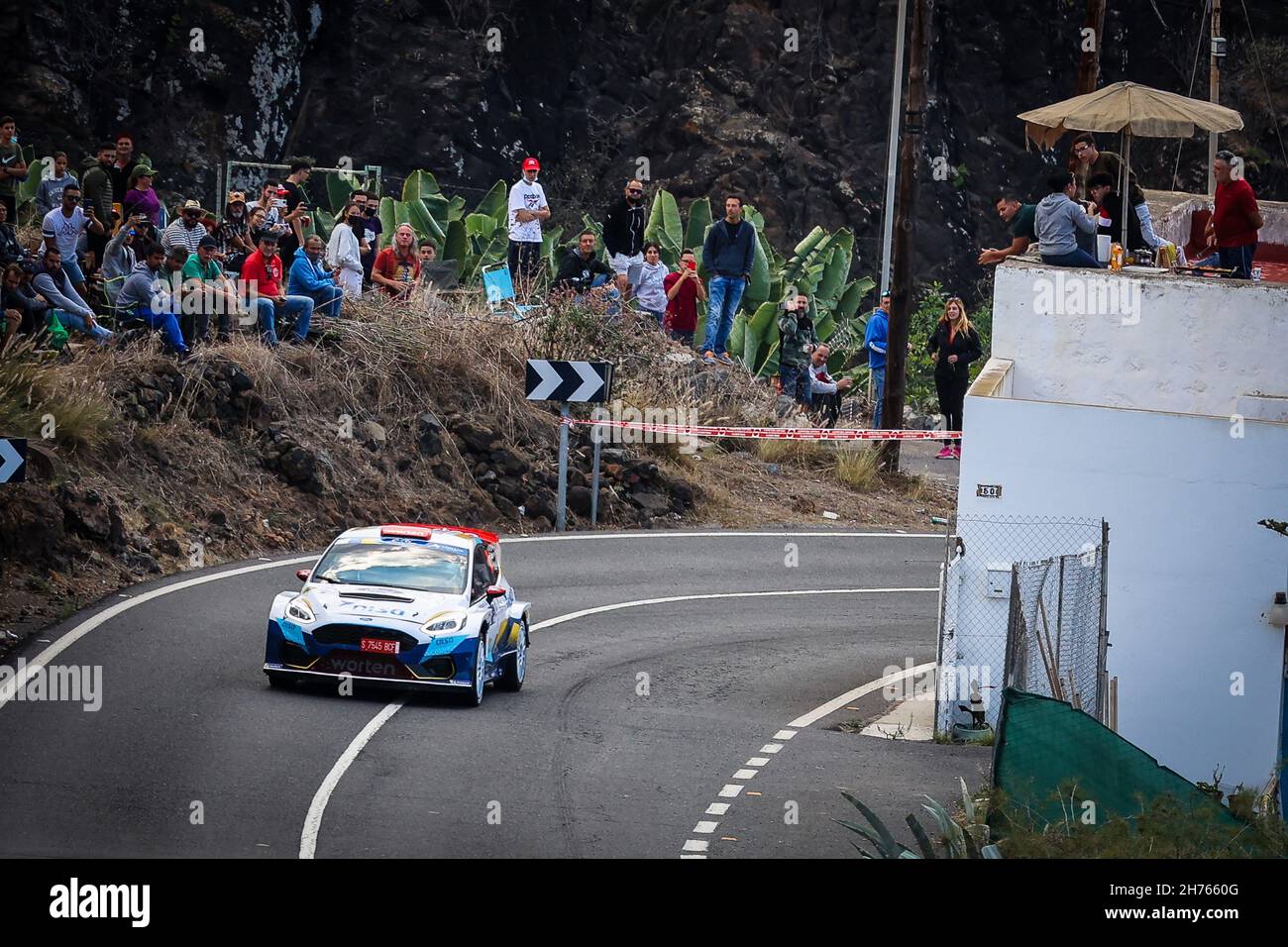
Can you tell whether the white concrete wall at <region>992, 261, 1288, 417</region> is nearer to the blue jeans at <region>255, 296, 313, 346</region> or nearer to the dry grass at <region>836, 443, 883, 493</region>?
the blue jeans at <region>255, 296, 313, 346</region>

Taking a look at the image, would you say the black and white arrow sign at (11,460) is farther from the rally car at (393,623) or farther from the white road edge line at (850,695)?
the white road edge line at (850,695)

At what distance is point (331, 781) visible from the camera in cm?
1388

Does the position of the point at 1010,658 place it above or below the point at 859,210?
below

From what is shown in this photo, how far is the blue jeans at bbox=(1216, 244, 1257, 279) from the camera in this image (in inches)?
870

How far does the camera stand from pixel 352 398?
1056 inches

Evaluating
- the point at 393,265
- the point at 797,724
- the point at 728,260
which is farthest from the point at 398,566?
the point at 728,260

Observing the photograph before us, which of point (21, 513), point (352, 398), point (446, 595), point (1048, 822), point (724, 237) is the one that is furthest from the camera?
point (724, 237)

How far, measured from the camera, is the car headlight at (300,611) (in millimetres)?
16266

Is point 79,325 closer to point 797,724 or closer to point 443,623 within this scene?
point 443,623

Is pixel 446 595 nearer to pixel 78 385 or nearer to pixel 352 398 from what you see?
pixel 78 385

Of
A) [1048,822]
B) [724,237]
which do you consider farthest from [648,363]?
[1048,822]

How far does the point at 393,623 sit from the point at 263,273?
10.3m

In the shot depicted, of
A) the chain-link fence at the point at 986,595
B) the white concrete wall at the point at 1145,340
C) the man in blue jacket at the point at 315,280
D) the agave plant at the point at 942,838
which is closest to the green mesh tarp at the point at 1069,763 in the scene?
the agave plant at the point at 942,838
